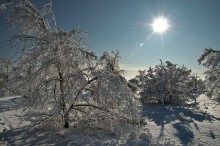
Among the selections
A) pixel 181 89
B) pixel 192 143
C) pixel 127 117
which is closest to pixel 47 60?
pixel 127 117

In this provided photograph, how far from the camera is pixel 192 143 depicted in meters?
10.5

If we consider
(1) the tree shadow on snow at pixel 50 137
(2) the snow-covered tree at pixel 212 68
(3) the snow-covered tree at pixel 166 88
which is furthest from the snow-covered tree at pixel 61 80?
(3) the snow-covered tree at pixel 166 88

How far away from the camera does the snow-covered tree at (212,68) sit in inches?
805

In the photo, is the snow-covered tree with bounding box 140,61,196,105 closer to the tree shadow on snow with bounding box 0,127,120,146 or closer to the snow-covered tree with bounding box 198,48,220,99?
the snow-covered tree with bounding box 198,48,220,99

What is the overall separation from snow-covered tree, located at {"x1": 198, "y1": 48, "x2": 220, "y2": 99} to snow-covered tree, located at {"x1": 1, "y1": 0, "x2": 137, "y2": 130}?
12.6m

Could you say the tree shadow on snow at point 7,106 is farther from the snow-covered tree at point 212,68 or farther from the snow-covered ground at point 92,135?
the snow-covered tree at point 212,68

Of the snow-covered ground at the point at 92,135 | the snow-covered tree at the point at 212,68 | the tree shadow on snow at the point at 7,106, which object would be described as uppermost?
the snow-covered tree at the point at 212,68

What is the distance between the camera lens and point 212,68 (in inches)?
848

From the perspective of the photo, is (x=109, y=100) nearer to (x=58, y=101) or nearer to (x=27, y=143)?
(x=58, y=101)

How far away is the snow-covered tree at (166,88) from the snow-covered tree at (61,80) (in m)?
16.7

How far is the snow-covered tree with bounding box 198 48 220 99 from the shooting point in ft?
67.1

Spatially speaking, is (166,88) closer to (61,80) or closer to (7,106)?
(7,106)

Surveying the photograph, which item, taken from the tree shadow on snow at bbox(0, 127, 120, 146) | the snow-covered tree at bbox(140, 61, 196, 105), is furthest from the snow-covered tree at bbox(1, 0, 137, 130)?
the snow-covered tree at bbox(140, 61, 196, 105)

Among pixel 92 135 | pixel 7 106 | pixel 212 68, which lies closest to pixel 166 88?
pixel 212 68
